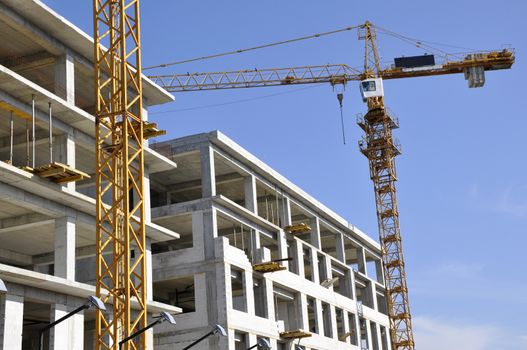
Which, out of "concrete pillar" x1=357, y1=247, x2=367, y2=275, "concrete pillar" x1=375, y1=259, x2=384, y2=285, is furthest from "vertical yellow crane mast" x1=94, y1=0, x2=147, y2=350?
"concrete pillar" x1=375, y1=259, x2=384, y2=285

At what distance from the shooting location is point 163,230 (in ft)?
178

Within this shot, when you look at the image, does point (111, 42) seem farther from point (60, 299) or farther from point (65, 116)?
point (60, 299)

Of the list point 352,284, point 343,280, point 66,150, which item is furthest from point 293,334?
point 66,150

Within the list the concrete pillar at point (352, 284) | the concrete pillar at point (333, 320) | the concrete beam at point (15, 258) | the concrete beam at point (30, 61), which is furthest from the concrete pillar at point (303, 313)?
the concrete beam at point (30, 61)

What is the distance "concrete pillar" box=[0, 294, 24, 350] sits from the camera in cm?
3931

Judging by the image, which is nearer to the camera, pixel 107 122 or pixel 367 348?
pixel 107 122

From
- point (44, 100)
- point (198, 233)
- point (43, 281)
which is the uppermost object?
point (44, 100)

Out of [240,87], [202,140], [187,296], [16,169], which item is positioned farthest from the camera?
[240,87]

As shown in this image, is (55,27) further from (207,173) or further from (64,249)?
(207,173)

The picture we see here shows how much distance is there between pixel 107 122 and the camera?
48156 millimetres

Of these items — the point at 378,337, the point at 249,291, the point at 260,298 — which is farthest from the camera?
the point at 378,337

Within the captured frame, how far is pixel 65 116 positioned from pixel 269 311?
2534cm

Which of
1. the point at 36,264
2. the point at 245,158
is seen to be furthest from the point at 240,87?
the point at 36,264

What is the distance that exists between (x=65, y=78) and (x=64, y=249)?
9.81m
